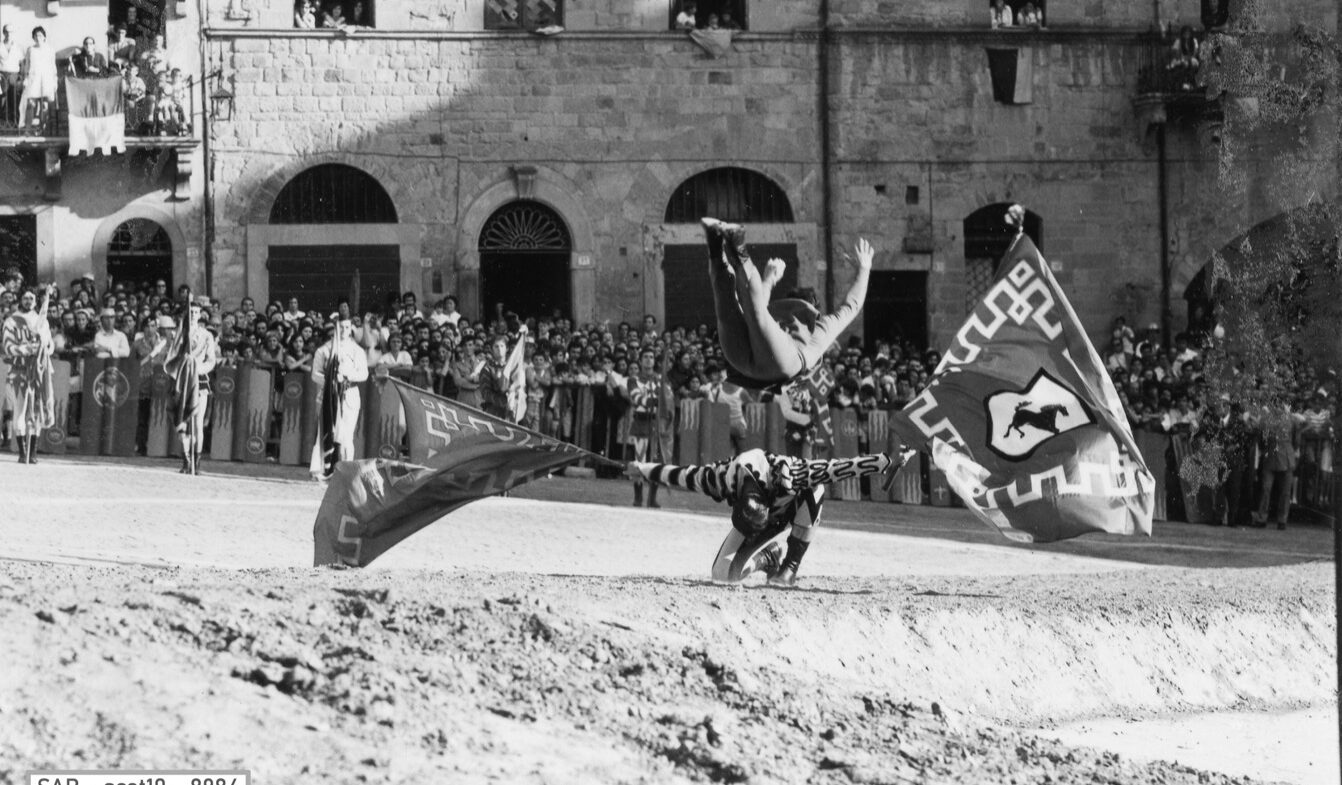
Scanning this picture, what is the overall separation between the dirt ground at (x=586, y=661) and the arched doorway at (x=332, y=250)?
14.3 meters

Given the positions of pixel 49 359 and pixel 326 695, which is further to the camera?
pixel 49 359

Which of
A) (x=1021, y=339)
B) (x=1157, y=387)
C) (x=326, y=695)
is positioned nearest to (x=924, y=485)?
(x=1157, y=387)

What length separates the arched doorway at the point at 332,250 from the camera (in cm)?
3250

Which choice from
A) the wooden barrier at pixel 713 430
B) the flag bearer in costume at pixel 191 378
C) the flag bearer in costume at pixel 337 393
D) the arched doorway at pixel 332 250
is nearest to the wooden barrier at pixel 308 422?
the flag bearer in costume at pixel 337 393

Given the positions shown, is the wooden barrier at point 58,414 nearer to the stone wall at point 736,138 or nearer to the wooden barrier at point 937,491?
the stone wall at point 736,138

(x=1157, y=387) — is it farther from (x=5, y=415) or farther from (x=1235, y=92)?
(x=5, y=415)

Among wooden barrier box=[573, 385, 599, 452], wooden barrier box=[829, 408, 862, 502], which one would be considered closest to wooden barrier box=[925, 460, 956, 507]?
wooden barrier box=[829, 408, 862, 502]

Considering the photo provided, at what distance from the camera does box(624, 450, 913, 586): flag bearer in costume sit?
43.3 feet

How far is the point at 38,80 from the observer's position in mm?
31453

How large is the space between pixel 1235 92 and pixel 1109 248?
3296 millimetres

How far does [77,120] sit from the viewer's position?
31.0m

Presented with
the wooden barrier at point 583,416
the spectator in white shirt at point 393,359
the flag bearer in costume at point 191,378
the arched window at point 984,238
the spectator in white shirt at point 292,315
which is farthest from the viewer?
the arched window at point 984,238

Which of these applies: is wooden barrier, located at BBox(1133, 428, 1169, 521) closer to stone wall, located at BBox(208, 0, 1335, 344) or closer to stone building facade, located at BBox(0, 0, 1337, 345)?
stone building facade, located at BBox(0, 0, 1337, 345)

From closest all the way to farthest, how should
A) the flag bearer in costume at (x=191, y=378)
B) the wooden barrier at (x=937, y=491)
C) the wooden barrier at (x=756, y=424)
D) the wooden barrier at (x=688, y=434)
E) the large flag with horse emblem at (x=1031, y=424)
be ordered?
the large flag with horse emblem at (x=1031, y=424)
the flag bearer in costume at (x=191, y=378)
the wooden barrier at (x=688, y=434)
the wooden barrier at (x=756, y=424)
the wooden barrier at (x=937, y=491)
